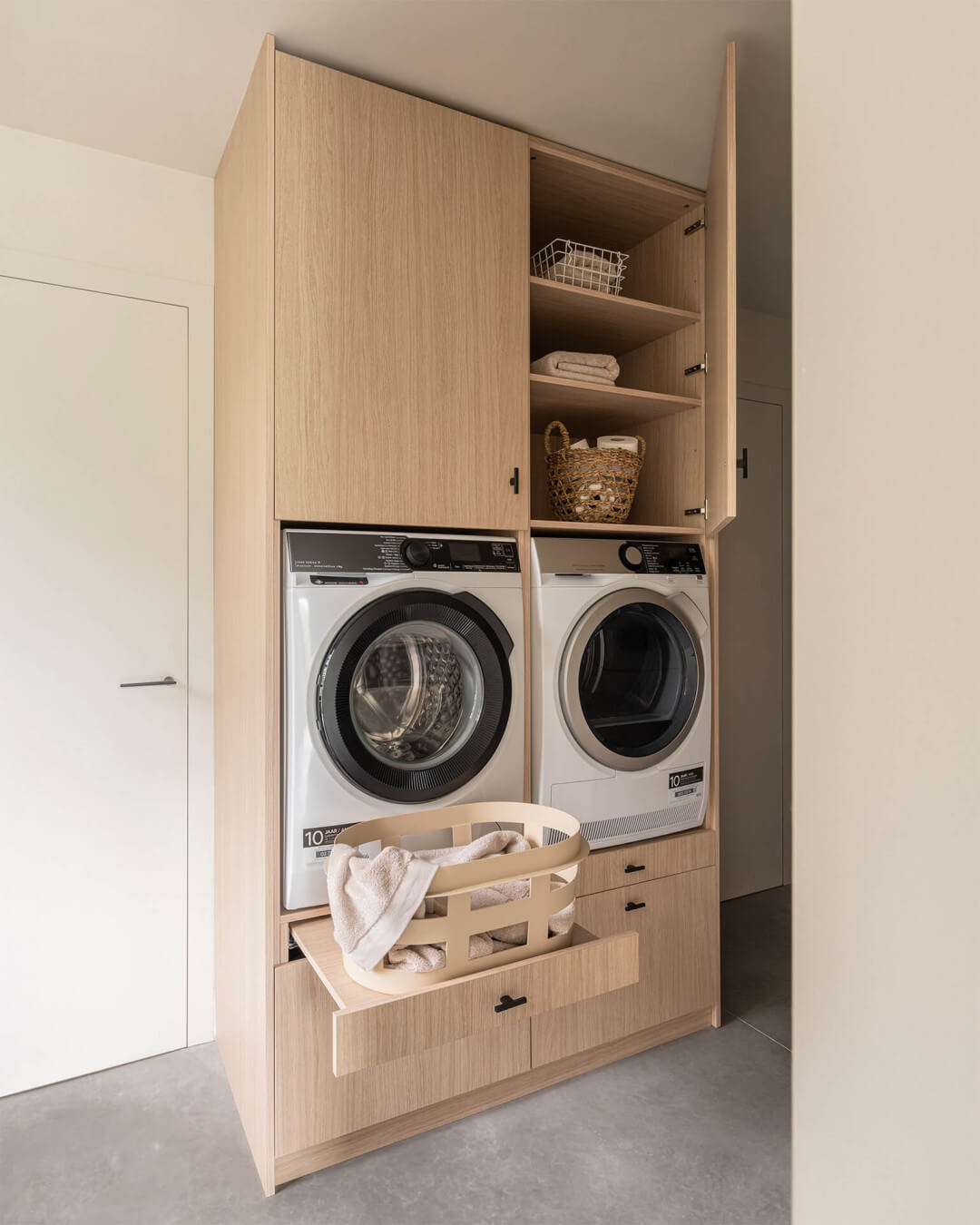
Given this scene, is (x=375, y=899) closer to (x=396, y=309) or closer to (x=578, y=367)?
(x=396, y=309)

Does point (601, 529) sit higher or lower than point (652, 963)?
higher

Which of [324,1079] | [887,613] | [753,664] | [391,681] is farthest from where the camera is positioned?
[753,664]

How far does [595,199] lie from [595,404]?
0.66m

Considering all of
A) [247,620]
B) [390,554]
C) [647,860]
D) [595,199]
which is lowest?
[647,860]

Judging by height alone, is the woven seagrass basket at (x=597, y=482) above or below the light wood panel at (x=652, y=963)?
above

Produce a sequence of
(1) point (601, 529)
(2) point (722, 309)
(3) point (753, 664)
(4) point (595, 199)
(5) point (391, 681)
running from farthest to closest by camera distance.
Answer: (3) point (753, 664) → (4) point (595, 199) → (1) point (601, 529) → (2) point (722, 309) → (5) point (391, 681)

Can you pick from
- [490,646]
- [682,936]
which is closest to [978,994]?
[490,646]

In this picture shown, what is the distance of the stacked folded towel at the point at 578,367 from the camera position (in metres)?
2.34

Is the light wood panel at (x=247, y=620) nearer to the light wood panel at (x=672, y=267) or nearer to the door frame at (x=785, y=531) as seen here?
the light wood panel at (x=672, y=267)

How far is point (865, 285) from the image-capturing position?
0.25 metres

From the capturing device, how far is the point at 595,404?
250cm

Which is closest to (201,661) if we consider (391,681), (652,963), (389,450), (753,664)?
(391,681)

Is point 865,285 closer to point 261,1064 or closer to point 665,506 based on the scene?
point 261,1064

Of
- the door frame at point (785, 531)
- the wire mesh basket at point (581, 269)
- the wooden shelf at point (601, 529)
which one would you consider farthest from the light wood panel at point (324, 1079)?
the door frame at point (785, 531)
